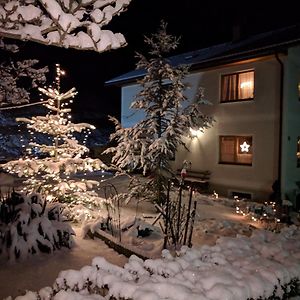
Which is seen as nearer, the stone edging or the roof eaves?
the stone edging

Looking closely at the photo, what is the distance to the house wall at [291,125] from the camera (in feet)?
43.9

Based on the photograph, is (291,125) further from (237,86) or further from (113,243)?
(113,243)

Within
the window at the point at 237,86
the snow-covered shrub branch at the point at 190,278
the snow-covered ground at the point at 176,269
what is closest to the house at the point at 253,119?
the window at the point at 237,86

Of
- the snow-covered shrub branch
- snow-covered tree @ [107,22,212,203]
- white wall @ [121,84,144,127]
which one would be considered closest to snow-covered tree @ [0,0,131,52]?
the snow-covered shrub branch

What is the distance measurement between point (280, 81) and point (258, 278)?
34.4ft

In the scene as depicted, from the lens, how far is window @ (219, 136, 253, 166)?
14.9 m

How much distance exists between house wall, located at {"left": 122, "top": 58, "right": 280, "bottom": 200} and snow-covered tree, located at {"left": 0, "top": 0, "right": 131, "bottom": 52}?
11193 mm

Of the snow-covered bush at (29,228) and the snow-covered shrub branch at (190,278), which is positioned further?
the snow-covered bush at (29,228)

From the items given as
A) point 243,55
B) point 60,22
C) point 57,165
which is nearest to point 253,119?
point 243,55

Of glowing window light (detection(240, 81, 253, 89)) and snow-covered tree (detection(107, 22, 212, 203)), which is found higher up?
glowing window light (detection(240, 81, 253, 89))

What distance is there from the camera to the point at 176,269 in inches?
188

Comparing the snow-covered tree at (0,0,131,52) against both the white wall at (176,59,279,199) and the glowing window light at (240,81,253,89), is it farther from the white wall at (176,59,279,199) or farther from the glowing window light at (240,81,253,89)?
the glowing window light at (240,81,253,89)

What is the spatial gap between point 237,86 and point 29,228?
11.4m

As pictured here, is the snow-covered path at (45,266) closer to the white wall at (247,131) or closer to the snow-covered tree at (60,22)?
the snow-covered tree at (60,22)
